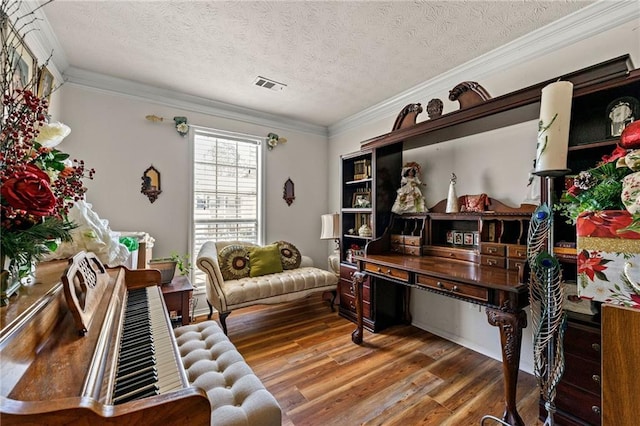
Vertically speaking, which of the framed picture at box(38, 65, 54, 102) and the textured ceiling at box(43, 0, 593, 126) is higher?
the textured ceiling at box(43, 0, 593, 126)

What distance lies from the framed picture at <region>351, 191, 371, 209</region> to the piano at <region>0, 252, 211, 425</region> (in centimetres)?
234

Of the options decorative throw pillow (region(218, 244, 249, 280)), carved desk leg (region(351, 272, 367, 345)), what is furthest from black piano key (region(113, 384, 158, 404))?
decorative throw pillow (region(218, 244, 249, 280))

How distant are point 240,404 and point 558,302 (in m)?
1.57

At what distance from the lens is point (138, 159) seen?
2934 millimetres

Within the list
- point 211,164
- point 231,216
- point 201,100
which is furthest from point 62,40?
point 231,216

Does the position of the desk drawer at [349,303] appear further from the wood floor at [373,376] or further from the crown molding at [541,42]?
the crown molding at [541,42]

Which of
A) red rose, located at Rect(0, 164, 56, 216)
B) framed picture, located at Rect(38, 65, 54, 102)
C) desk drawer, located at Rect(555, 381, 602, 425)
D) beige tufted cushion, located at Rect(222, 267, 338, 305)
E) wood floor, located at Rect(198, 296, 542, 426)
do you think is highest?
framed picture, located at Rect(38, 65, 54, 102)

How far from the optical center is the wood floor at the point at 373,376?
1.66 metres

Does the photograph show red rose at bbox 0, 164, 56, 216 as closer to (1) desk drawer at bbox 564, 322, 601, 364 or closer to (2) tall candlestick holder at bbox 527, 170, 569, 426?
(2) tall candlestick holder at bbox 527, 170, 569, 426

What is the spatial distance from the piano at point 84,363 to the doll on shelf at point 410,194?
226 cm

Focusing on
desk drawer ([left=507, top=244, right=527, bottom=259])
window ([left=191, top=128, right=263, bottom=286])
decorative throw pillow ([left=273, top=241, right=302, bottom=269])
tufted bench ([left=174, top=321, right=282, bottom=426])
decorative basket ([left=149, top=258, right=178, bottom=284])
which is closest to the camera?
tufted bench ([left=174, top=321, right=282, bottom=426])

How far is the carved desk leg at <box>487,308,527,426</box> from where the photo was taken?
1541mm

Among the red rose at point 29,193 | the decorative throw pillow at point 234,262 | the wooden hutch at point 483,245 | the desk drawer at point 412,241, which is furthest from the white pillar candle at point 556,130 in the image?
the decorative throw pillow at point 234,262

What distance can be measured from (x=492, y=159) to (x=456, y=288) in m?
1.24
